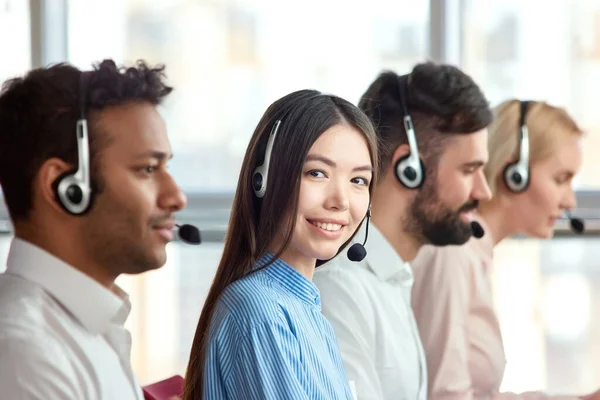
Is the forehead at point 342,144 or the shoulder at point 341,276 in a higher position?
the forehead at point 342,144

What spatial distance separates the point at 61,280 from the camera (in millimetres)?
1393

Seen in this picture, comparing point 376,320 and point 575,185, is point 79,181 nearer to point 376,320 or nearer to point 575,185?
point 376,320

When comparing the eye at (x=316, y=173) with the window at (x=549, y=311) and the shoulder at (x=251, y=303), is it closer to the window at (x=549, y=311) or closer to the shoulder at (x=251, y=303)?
the shoulder at (x=251, y=303)

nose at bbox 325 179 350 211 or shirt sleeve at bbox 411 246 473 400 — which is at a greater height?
nose at bbox 325 179 350 211

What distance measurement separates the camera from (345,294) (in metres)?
1.83

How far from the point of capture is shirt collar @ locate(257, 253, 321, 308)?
4.45ft

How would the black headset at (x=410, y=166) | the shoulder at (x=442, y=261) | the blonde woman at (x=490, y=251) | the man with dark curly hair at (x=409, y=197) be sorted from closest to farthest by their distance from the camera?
1. the man with dark curly hair at (x=409, y=197)
2. the black headset at (x=410, y=166)
3. the blonde woman at (x=490, y=251)
4. the shoulder at (x=442, y=261)

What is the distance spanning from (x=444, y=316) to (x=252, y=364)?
1.03 meters

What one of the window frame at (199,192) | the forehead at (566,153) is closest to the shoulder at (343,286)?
the forehead at (566,153)

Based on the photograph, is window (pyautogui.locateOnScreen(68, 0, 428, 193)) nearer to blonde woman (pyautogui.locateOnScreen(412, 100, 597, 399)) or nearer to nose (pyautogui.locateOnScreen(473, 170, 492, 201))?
blonde woman (pyautogui.locateOnScreen(412, 100, 597, 399))

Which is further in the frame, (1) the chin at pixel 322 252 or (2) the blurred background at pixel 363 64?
(2) the blurred background at pixel 363 64

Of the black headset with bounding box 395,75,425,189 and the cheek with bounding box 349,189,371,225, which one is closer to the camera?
the cheek with bounding box 349,189,371,225

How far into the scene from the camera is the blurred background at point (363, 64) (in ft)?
11.4

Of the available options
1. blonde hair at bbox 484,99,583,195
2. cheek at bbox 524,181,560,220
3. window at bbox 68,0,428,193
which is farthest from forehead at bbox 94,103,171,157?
window at bbox 68,0,428,193
